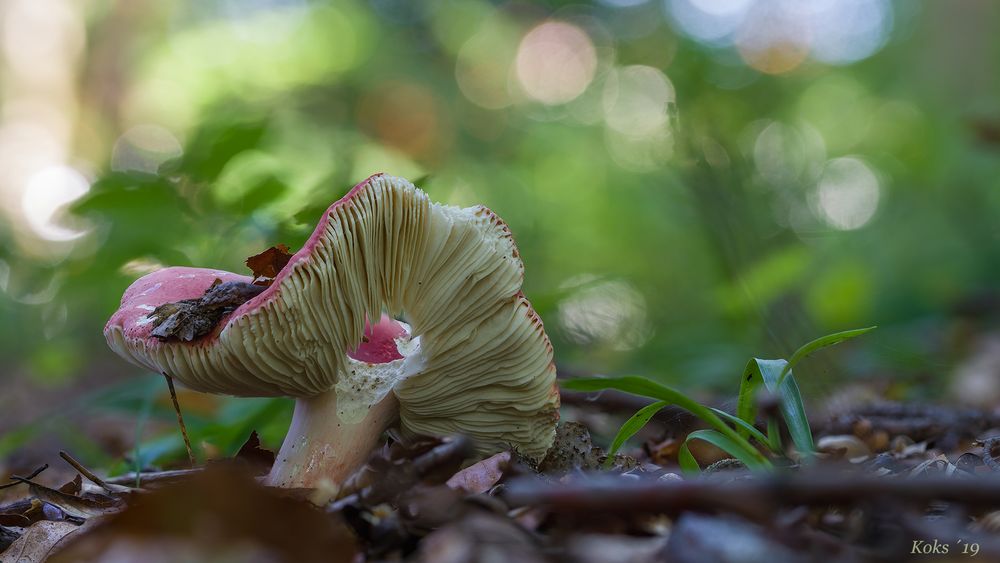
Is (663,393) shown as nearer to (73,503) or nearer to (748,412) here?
(748,412)

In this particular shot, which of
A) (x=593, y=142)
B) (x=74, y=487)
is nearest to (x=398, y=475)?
(x=74, y=487)

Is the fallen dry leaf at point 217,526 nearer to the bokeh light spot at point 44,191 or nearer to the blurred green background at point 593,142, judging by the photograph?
the blurred green background at point 593,142

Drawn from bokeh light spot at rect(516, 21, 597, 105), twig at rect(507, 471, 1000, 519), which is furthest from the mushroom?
bokeh light spot at rect(516, 21, 597, 105)

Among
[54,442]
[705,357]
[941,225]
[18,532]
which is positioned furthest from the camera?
[941,225]

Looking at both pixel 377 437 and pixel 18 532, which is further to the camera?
pixel 377 437

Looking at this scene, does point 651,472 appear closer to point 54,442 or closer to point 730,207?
point 730,207

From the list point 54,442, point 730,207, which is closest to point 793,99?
point 730,207

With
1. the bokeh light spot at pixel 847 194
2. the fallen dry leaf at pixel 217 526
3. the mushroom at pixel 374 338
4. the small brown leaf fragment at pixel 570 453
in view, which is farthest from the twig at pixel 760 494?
the bokeh light spot at pixel 847 194
